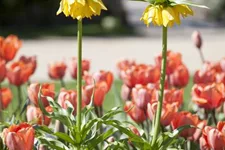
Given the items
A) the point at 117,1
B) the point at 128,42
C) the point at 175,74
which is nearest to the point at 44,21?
the point at 117,1

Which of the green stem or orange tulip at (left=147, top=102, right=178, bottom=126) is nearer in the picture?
the green stem

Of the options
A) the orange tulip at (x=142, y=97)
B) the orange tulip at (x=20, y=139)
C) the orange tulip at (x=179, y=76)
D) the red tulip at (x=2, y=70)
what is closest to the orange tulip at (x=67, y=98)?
the orange tulip at (x=142, y=97)

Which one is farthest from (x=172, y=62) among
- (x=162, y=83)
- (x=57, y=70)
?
(x=162, y=83)

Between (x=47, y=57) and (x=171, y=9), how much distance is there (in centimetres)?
1171

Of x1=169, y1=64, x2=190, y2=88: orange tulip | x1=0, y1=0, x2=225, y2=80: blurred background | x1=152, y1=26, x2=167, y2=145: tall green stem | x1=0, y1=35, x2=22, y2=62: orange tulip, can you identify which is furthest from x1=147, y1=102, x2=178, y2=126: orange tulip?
x1=0, y1=0, x2=225, y2=80: blurred background

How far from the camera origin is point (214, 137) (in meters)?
1.87

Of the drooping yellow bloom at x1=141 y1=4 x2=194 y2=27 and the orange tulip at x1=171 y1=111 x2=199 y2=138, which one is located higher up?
→ the drooping yellow bloom at x1=141 y1=4 x2=194 y2=27

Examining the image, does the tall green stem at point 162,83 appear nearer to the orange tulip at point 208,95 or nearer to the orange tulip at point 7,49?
the orange tulip at point 208,95

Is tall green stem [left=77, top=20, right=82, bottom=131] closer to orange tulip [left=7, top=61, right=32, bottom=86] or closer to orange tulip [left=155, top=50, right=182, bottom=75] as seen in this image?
orange tulip [left=7, top=61, right=32, bottom=86]

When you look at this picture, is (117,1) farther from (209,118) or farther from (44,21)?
(209,118)

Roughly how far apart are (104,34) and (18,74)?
15.2 metres

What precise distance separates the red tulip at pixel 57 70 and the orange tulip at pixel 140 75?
46cm

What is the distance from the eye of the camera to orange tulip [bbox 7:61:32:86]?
2559mm

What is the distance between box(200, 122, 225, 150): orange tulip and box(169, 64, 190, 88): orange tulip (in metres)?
0.75
